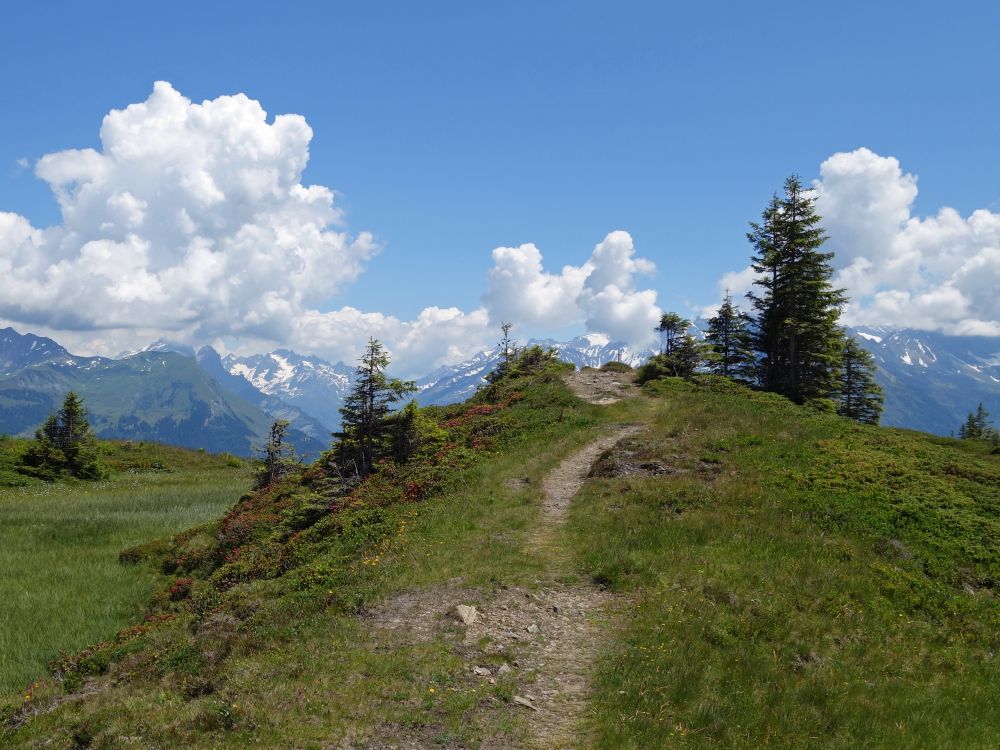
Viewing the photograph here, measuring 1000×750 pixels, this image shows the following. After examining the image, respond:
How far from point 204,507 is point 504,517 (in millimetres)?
31741

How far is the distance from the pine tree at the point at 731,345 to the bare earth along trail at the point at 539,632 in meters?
34.4

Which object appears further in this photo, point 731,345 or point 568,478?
point 731,345

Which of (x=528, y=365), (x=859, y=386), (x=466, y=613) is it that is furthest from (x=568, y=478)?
(x=859, y=386)

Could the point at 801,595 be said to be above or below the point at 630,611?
above

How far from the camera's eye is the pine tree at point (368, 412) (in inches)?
1088

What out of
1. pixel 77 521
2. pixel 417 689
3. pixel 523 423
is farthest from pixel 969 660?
pixel 77 521

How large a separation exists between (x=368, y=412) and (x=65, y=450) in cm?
4313

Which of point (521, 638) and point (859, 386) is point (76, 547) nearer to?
point (521, 638)

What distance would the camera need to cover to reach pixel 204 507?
4125 cm

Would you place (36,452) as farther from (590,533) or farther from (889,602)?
(889,602)

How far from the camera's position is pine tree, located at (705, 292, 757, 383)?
46250mm

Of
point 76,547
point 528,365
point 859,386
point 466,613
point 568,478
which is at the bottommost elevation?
point 76,547

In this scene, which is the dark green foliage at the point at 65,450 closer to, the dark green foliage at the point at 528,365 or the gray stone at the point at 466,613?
the dark green foliage at the point at 528,365

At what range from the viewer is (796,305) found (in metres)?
40.6
